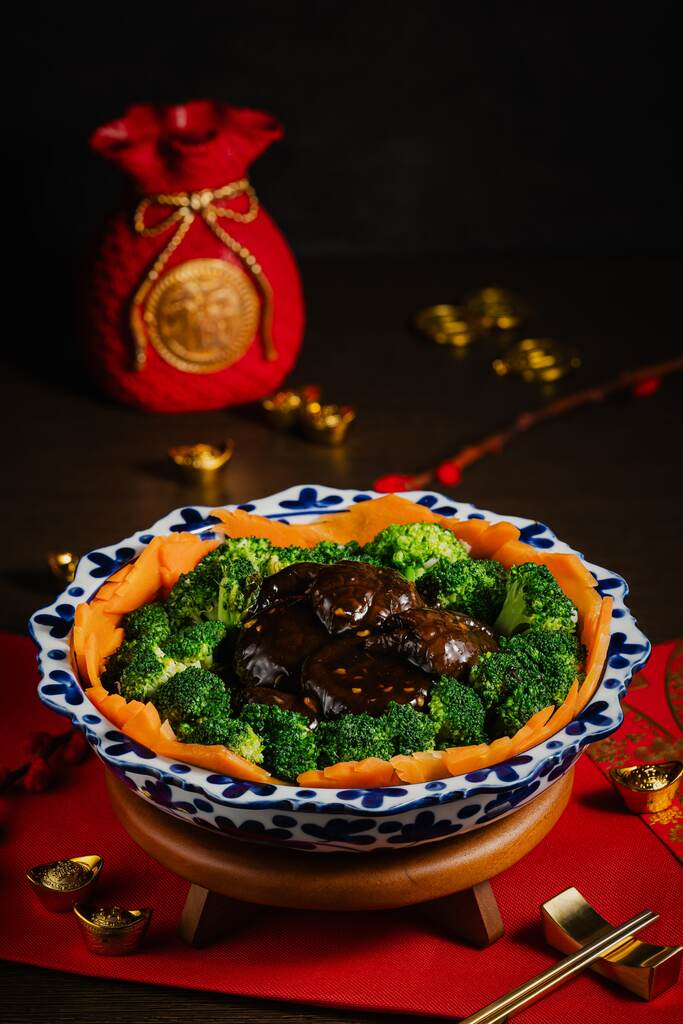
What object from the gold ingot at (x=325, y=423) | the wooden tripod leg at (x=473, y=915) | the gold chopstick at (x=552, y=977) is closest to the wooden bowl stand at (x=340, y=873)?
the wooden tripod leg at (x=473, y=915)

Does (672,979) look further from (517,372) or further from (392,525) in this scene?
(517,372)

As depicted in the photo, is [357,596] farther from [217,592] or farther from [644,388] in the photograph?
[644,388]

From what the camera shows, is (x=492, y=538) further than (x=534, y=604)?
Yes

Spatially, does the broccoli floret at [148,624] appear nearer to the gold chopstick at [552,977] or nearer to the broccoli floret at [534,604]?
the broccoli floret at [534,604]

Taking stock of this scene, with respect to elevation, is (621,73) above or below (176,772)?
A: above

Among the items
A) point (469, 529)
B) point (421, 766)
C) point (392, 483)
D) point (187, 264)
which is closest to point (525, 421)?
point (392, 483)

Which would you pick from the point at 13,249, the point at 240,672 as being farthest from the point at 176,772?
the point at 13,249
